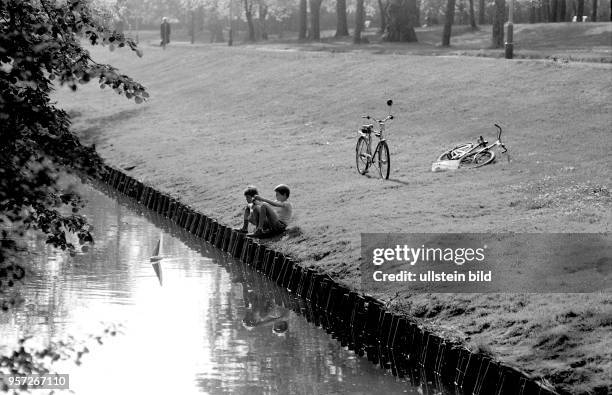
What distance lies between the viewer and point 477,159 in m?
27.3

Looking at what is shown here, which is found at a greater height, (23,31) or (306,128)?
(23,31)

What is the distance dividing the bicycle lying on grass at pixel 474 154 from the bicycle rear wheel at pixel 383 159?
165cm

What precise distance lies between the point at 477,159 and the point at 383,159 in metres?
2.08

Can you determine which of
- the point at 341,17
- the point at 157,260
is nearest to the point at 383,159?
the point at 157,260

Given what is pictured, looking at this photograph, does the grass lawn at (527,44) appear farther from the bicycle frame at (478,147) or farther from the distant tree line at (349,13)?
the bicycle frame at (478,147)

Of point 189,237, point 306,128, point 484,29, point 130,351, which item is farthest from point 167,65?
point 130,351

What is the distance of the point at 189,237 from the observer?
27281 millimetres

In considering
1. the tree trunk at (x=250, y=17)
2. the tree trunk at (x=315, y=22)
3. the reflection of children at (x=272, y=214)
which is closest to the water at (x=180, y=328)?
the reflection of children at (x=272, y=214)

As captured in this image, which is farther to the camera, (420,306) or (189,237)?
(189,237)

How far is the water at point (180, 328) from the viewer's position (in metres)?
15.5

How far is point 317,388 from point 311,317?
3799 mm

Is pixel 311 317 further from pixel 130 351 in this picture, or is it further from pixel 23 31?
pixel 23 31

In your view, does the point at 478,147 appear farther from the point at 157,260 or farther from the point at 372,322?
the point at 372,322

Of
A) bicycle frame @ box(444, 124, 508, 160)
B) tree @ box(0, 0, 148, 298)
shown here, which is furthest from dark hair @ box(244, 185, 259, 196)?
tree @ box(0, 0, 148, 298)
